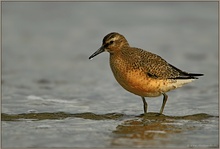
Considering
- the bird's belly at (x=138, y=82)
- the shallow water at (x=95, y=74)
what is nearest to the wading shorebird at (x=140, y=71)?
the bird's belly at (x=138, y=82)

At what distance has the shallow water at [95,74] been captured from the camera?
8281 millimetres

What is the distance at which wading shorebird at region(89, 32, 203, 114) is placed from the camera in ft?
31.3

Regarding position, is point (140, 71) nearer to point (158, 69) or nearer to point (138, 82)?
point (138, 82)

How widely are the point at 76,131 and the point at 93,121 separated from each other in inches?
31.2

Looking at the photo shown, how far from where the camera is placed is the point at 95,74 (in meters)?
13.1

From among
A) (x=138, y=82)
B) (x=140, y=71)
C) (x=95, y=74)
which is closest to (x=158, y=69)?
(x=140, y=71)

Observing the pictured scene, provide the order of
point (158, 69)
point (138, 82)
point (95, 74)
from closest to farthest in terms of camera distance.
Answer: point (138, 82)
point (158, 69)
point (95, 74)

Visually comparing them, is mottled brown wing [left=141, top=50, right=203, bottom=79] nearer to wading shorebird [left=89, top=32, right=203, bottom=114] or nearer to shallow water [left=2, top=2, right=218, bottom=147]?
wading shorebird [left=89, top=32, right=203, bottom=114]

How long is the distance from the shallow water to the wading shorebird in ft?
1.55

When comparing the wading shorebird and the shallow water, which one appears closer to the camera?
the shallow water

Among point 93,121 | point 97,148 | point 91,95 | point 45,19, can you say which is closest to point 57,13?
point 45,19

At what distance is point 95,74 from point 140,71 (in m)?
3.63

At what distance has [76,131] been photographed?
331 inches

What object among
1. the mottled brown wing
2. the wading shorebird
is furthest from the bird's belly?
the mottled brown wing
